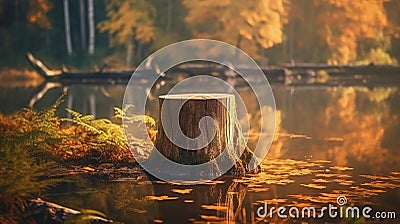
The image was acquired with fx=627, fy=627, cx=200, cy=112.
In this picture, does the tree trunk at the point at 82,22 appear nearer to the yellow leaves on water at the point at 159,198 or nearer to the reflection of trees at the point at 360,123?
the reflection of trees at the point at 360,123

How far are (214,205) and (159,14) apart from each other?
11937 mm

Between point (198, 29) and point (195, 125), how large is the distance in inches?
416

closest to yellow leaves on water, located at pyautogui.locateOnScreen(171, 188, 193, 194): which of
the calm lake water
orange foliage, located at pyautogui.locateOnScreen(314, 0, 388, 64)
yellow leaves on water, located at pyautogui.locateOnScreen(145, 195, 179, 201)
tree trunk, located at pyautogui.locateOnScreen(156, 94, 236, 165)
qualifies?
the calm lake water

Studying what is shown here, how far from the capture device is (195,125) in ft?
13.0

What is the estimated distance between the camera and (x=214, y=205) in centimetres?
340

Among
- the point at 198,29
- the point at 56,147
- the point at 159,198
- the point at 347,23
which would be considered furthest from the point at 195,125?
the point at 198,29

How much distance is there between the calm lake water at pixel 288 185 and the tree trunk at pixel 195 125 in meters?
0.22

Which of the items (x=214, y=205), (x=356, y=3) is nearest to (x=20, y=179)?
(x=214, y=205)

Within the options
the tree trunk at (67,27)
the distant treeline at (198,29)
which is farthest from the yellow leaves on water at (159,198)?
the tree trunk at (67,27)

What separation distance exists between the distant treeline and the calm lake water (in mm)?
6342

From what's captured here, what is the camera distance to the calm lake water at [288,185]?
3.33m

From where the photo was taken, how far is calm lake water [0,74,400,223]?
3330 millimetres

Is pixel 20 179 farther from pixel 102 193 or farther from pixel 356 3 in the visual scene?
pixel 356 3

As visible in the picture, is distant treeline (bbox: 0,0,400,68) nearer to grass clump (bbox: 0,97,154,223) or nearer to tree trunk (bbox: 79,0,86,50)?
tree trunk (bbox: 79,0,86,50)
